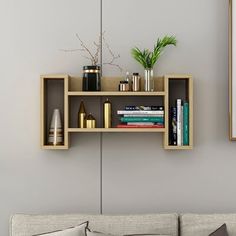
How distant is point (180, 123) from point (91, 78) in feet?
1.81

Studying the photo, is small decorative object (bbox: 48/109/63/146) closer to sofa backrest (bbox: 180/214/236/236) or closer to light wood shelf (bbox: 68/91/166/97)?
light wood shelf (bbox: 68/91/166/97)

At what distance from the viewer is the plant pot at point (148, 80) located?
3188mm

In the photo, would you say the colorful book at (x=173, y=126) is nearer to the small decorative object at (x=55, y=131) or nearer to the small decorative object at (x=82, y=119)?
the small decorative object at (x=82, y=119)

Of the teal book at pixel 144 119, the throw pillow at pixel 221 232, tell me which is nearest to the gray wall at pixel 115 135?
the teal book at pixel 144 119

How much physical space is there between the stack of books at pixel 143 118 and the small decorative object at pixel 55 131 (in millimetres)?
332

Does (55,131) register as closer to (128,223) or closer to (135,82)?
(135,82)

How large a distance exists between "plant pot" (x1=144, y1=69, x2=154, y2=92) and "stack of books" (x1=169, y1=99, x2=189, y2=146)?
0.17 metres

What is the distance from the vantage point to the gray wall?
331 cm

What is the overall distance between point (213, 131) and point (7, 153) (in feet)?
3.91

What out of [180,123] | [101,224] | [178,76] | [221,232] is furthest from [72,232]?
[178,76]

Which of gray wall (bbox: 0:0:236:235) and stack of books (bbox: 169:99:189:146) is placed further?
gray wall (bbox: 0:0:236:235)

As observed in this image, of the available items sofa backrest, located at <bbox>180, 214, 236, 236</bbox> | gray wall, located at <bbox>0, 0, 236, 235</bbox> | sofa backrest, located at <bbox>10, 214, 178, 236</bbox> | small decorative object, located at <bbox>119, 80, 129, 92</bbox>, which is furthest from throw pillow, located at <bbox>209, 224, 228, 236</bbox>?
small decorative object, located at <bbox>119, 80, 129, 92</bbox>

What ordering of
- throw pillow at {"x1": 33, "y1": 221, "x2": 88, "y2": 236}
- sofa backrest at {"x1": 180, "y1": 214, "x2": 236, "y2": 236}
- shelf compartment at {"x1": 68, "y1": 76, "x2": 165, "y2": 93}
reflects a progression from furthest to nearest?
shelf compartment at {"x1": 68, "y1": 76, "x2": 165, "y2": 93}, sofa backrest at {"x1": 180, "y1": 214, "x2": 236, "y2": 236}, throw pillow at {"x1": 33, "y1": 221, "x2": 88, "y2": 236}

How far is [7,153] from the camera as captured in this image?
3312 mm
